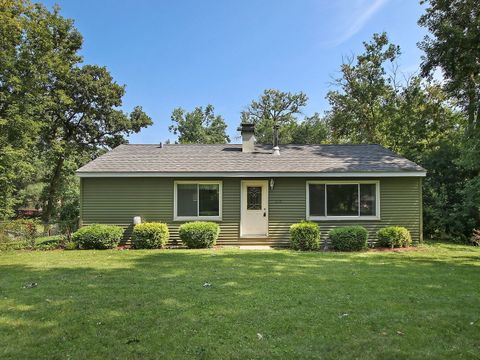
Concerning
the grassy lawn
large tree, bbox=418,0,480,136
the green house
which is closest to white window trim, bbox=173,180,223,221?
the green house

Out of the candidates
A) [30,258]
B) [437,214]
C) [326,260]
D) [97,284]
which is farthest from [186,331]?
[437,214]

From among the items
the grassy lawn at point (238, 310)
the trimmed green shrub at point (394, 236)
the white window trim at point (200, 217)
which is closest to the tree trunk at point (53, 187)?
the white window trim at point (200, 217)

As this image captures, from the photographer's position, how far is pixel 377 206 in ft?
39.1

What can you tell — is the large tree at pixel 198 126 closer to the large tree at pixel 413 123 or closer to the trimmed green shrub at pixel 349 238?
the large tree at pixel 413 123

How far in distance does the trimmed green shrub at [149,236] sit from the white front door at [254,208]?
281 cm

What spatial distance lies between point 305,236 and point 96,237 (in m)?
6.48

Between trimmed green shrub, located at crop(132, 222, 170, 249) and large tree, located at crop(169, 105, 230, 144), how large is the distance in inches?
1126

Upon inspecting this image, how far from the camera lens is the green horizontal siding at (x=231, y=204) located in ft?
38.6

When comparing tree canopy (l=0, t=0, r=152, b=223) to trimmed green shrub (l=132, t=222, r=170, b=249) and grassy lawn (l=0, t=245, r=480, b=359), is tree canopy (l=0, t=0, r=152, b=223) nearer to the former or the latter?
trimmed green shrub (l=132, t=222, r=170, b=249)

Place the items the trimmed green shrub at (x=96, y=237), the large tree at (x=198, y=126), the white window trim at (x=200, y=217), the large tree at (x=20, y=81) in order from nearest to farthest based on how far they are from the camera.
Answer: the trimmed green shrub at (x=96, y=237) < the white window trim at (x=200, y=217) < the large tree at (x=20, y=81) < the large tree at (x=198, y=126)

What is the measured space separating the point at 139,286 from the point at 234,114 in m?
35.7

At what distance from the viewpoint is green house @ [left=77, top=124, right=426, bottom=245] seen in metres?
11.7

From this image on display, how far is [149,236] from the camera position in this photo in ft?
35.9

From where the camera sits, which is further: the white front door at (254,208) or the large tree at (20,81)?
the large tree at (20,81)
